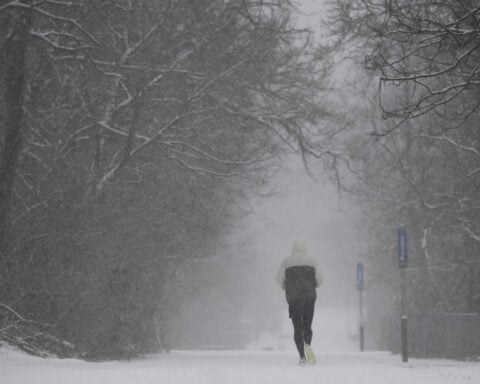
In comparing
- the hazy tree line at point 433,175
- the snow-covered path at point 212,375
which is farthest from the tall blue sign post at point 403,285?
the snow-covered path at point 212,375

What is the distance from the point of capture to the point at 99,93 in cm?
1802

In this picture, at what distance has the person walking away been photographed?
→ 14.3m

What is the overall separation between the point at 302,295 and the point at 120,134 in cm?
584

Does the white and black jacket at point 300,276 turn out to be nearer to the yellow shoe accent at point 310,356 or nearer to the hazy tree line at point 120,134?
the yellow shoe accent at point 310,356

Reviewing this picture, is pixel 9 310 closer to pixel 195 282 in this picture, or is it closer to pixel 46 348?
pixel 46 348

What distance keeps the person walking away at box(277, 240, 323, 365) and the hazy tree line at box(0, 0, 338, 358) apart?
380cm

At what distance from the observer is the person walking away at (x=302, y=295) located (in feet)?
46.9

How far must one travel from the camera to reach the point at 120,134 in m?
18.4

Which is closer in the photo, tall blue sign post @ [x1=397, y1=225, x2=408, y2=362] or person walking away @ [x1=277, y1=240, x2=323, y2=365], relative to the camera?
person walking away @ [x1=277, y1=240, x2=323, y2=365]

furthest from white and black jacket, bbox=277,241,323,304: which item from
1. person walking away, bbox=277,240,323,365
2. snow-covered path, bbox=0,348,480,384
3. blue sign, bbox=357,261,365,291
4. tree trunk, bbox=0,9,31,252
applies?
blue sign, bbox=357,261,365,291

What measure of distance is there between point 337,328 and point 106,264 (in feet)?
245

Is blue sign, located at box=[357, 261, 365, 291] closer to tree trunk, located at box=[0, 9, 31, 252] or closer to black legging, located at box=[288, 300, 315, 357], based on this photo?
black legging, located at box=[288, 300, 315, 357]

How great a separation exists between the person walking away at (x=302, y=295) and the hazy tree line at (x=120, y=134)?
3.80 m

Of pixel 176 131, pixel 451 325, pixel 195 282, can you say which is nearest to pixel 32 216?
pixel 176 131
